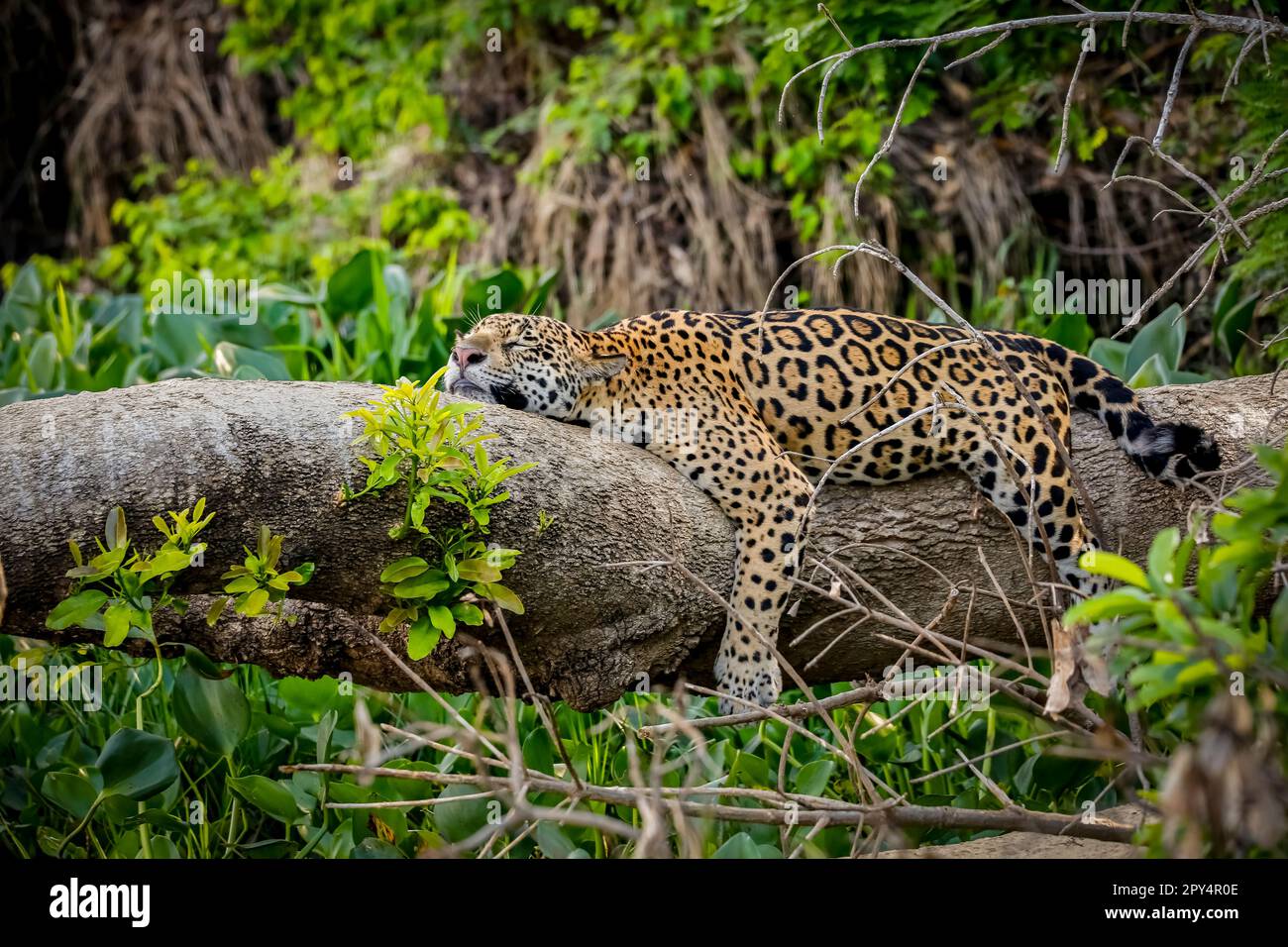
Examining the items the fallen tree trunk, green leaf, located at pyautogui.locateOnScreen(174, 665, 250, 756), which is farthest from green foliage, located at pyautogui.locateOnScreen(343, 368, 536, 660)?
green leaf, located at pyautogui.locateOnScreen(174, 665, 250, 756)

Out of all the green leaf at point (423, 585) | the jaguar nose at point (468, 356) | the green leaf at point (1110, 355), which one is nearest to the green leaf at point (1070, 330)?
the green leaf at point (1110, 355)

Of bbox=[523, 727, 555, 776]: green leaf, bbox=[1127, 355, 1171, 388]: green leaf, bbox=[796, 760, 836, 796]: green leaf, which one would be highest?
bbox=[1127, 355, 1171, 388]: green leaf

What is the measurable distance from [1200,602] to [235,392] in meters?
3.15

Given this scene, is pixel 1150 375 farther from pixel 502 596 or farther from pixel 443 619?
pixel 443 619

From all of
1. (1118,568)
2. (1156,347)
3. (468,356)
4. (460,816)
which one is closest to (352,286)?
(468,356)

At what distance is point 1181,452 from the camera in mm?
5242

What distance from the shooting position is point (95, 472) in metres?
4.26

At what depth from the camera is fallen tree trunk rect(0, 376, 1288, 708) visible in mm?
4293

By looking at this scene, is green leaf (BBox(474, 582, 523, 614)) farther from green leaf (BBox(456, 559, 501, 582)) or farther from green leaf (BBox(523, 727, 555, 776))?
green leaf (BBox(523, 727, 555, 776))

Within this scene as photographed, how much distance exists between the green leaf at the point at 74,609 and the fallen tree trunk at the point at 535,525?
0.18m

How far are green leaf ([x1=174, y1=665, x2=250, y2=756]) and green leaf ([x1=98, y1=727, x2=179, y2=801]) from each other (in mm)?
170

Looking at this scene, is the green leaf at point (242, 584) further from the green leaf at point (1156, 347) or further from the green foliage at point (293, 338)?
the green leaf at point (1156, 347)

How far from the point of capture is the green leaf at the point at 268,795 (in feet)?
17.8

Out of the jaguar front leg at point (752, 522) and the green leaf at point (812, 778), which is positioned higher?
the jaguar front leg at point (752, 522)
